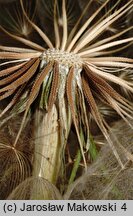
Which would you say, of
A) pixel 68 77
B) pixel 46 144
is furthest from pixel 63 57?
A: pixel 46 144

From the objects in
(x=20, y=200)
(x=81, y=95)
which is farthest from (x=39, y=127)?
(x=20, y=200)

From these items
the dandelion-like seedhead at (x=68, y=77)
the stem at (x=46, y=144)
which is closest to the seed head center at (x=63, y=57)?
the dandelion-like seedhead at (x=68, y=77)

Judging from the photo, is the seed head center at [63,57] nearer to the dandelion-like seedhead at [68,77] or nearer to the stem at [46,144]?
the dandelion-like seedhead at [68,77]

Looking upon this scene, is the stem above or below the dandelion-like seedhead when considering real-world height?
below

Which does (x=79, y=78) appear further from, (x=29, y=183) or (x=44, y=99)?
(x=29, y=183)

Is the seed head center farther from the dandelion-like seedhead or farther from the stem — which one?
the stem

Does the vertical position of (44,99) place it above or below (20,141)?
above

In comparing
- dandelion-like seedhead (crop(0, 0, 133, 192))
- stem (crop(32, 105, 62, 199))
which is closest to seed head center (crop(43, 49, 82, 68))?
dandelion-like seedhead (crop(0, 0, 133, 192))

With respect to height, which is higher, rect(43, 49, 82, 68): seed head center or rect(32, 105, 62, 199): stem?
rect(43, 49, 82, 68): seed head center
